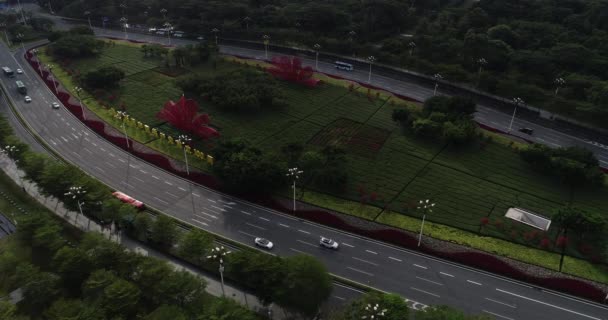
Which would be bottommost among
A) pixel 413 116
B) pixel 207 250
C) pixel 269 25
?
pixel 207 250

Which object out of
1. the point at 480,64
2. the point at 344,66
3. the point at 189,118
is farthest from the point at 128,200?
the point at 480,64

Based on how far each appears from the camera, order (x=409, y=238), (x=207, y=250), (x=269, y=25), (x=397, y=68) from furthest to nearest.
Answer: (x=269, y=25)
(x=397, y=68)
(x=409, y=238)
(x=207, y=250)

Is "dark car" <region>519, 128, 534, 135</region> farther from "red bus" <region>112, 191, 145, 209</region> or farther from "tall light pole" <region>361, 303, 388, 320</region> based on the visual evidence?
"red bus" <region>112, 191, 145, 209</region>

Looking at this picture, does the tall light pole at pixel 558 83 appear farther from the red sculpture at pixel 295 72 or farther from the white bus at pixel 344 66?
the red sculpture at pixel 295 72

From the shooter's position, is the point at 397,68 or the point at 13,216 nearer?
the point at 13,216

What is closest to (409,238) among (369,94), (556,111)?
(369,94)

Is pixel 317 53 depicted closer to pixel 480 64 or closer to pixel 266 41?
pixel 266 41

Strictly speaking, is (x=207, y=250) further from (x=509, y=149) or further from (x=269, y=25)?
(x=269, y=25)

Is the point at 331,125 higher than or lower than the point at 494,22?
lower

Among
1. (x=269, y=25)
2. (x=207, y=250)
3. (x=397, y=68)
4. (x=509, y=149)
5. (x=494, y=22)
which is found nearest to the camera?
(x=207, y=250)
